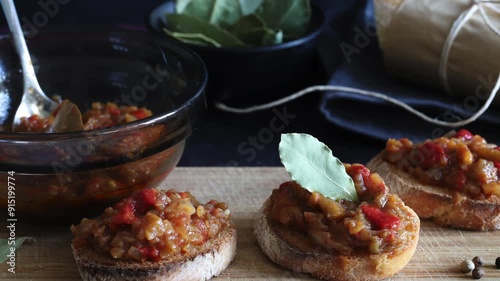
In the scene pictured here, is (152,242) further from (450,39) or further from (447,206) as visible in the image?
(450,39)

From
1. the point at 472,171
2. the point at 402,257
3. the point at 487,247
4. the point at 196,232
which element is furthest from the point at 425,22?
the point at 196,232

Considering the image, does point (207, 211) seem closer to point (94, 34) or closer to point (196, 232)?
point (196, 232)

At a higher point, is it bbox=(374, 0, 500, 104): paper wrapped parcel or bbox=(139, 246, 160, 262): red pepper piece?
bbox=(374, 0, 500, 104): paper wrapped parcel

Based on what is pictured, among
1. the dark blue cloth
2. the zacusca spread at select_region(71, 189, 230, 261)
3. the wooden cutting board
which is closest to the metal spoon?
the wooden cutting board

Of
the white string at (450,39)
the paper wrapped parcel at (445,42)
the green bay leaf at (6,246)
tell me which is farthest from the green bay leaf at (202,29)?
the green bay leaf at (6,246)

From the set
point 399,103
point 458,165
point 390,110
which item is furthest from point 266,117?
point 458,165

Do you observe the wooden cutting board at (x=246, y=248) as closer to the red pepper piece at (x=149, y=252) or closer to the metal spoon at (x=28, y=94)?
the red pepper piece at (x=149, y=252)

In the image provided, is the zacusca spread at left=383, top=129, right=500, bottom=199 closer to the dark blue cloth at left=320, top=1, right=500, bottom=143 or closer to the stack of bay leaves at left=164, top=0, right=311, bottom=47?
the dark blue cloth at left=320, top=1, right=500, bottom=143
